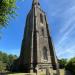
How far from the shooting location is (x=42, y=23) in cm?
4778

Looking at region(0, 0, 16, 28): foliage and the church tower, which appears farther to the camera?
the church tower

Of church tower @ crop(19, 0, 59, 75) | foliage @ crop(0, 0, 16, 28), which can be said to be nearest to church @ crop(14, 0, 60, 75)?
church tower @ crop(19, 0, 59, 75)

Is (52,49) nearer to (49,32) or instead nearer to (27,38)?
(49,32)

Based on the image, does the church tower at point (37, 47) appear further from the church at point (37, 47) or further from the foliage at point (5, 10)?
the foliage at point (5, 10)

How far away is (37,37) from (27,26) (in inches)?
342

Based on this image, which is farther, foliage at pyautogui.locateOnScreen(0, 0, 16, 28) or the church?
the church

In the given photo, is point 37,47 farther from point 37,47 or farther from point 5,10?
point 5,10

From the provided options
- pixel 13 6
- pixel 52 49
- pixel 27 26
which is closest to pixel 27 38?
pixel 27 26

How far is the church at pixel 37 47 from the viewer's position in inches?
1587

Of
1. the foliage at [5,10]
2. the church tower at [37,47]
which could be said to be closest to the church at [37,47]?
the church tower at [37,47]

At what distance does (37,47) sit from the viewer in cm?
4106

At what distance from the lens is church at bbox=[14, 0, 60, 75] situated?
132ft

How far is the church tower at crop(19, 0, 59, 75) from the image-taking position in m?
40.4

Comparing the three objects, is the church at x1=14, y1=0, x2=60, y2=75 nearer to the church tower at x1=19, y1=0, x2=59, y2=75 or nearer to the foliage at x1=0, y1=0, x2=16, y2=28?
the church tower at x1=19, y1=0, x2=59, y2=75
